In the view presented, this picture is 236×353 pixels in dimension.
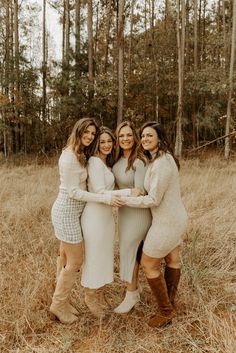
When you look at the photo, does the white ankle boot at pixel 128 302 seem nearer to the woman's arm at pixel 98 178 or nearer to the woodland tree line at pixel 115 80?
the woman's arm at pixel 98 178

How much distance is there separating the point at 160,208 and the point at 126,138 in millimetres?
710

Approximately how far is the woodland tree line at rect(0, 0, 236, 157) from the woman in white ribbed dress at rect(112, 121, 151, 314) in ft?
25.8

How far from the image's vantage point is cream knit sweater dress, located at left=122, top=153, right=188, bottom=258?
8.77 feet

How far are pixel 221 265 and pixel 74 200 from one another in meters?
1.94

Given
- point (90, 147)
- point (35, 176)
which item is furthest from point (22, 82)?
point (90, 147)

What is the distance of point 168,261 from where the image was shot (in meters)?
2.99

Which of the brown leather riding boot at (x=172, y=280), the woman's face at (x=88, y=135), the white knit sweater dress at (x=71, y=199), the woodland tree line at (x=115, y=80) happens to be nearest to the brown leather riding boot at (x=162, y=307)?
the brown leather riding boot at (x=172, y=280)

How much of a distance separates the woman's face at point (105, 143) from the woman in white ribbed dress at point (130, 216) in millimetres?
96

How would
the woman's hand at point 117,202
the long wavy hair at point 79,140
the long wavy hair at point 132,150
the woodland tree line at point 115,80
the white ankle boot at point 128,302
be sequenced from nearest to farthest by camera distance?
1. the woman's hand at point 117,202
2. the long wavy hair at point 79,140
3. the long wavy hair at point 132,150
4. the white ankle boot at point 128,302
5. the woodland tree line at point 115,80

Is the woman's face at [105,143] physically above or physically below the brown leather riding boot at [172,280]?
above

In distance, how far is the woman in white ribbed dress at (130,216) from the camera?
9.66ft

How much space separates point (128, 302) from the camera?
10.3 ft

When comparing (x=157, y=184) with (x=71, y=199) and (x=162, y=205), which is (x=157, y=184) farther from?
(x=71, y=199)

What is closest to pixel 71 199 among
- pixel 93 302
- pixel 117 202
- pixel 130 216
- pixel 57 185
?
pixel 117 202
